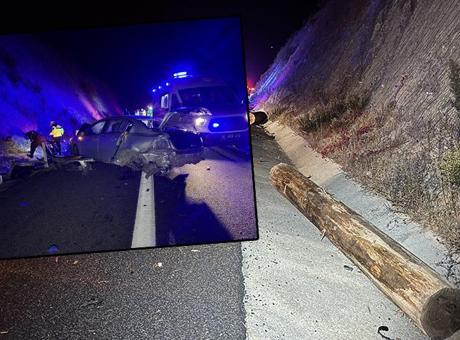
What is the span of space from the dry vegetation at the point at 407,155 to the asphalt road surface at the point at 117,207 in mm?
2285

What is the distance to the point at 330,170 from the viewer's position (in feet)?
24.1

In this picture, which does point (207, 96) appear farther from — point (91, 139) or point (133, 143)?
point (91, 139)

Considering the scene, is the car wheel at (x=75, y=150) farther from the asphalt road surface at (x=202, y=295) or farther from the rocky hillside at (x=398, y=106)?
the rocky hillside at (x=398, y=106)

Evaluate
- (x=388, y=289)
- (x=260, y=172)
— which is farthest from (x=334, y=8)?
(x=388, y=289)

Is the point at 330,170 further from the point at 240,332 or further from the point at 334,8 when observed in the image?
the point at 334,8

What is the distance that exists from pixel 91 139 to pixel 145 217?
155cm

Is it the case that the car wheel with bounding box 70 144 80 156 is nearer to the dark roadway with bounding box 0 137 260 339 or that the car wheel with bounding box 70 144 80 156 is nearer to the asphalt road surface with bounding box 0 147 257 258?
the asphalt road surface with bounding box 0 147 257 258

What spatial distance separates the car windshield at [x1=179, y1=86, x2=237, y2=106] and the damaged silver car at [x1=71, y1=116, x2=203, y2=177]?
20.6 inches

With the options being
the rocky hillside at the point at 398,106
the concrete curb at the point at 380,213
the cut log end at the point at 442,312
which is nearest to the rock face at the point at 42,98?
the concrete curb at the point at 380,213

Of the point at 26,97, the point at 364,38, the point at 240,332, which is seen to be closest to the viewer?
the point at 240,332

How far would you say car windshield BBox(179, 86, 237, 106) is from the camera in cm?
532

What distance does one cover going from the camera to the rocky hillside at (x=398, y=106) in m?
4.79

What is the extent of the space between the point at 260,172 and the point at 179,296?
4.84 m

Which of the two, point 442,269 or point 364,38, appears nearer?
point 442,269
